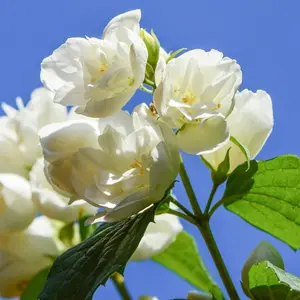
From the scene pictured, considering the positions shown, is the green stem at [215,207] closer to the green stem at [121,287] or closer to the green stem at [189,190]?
the green stem at [189,190]

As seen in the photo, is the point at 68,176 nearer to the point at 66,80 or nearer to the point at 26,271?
the point at 66,80

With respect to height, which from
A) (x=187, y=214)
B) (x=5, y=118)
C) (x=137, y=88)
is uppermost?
(x=5, y=118)

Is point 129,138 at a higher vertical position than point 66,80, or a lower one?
→ lower

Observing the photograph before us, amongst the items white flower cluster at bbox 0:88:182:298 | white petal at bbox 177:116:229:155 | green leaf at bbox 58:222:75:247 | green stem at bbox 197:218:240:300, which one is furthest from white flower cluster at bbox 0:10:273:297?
green leaf at bbox 58:222:75:247

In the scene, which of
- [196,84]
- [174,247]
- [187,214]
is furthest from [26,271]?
[196,84]

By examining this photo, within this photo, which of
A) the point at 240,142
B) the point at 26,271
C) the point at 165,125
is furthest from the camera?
the point at 26,271

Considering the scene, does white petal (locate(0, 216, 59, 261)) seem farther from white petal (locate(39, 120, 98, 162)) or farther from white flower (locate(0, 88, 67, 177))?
white petal (locate(39, 120, 98, 162))
